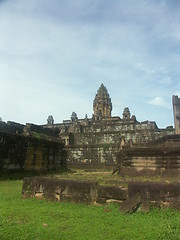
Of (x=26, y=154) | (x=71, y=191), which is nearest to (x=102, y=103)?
(x=26, y=154)

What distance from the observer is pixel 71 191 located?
5148 millimetres

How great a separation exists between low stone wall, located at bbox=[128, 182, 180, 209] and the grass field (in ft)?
0.53

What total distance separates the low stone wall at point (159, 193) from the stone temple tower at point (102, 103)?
42.4 m

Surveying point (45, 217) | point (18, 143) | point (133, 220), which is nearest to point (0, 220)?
point (45, 217)

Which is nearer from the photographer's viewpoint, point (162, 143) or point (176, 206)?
point (176, 206)

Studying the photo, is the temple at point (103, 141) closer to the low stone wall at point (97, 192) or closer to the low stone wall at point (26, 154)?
the low stone wall at point (26, 154)

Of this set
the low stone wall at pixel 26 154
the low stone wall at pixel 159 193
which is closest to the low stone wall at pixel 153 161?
the low stone wall at pixel 159 193

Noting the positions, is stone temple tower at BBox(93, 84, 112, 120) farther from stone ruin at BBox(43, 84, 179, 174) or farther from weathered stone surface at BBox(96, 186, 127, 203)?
weathered stone surface at BBox(96, 186, 127, 203)

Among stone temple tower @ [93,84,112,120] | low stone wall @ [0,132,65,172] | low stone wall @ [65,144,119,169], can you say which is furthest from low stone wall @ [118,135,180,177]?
stone temple tower @ [93,84,112,120]

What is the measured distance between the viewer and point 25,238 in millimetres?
3330

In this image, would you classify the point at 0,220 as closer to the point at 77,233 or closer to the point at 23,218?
the point at 23,218

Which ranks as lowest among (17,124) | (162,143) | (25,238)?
(25,238)

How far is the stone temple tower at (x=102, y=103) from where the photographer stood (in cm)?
4775

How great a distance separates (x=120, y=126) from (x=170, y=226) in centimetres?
2644
